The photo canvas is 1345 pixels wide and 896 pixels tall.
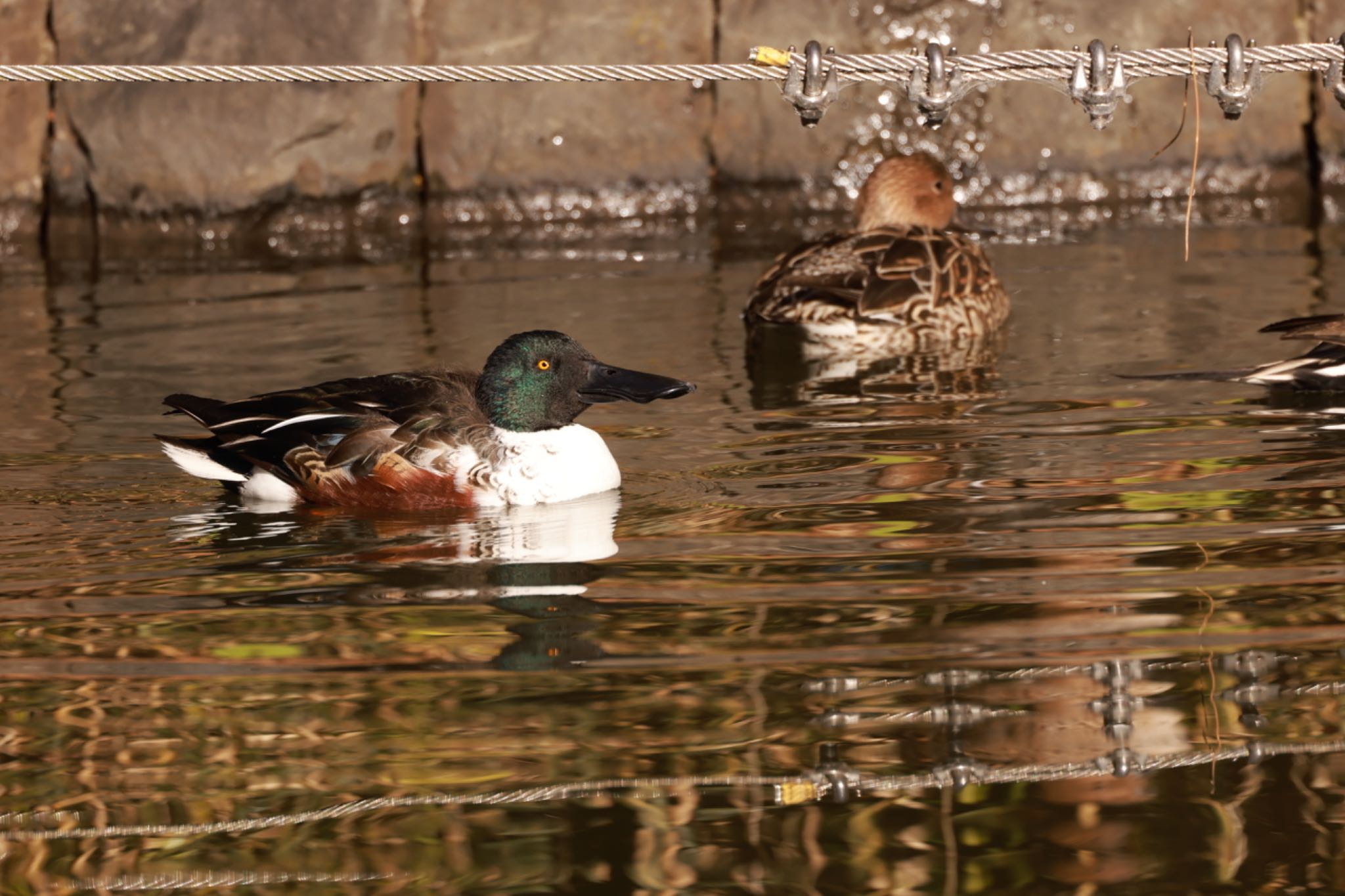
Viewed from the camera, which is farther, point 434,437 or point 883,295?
point 883,295

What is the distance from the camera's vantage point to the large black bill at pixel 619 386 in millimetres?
5922

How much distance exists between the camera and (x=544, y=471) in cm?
579

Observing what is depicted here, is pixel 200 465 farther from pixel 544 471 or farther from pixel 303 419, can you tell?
pixel 544 471

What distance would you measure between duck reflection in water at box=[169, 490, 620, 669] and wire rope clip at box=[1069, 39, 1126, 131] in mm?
1679

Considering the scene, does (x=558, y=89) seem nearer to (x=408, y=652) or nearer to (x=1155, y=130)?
(x=1155, y=130)

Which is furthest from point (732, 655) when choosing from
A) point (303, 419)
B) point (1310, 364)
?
point (1310, 364)

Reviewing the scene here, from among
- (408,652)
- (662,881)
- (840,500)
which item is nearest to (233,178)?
(840,500)

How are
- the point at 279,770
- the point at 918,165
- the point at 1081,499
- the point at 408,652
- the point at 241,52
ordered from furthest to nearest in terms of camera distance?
the point at 241,52 < the point at 918,165 < the point at 1081,499 < the point at 408,652 < the point at 279,770

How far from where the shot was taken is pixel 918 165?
934 cm

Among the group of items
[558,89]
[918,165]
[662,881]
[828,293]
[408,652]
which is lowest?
[662,881]

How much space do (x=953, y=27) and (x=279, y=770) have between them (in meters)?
8.23

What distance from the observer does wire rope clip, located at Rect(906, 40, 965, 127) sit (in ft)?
17.8

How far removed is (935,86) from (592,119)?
6.10 m

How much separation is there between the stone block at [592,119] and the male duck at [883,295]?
2921mm
